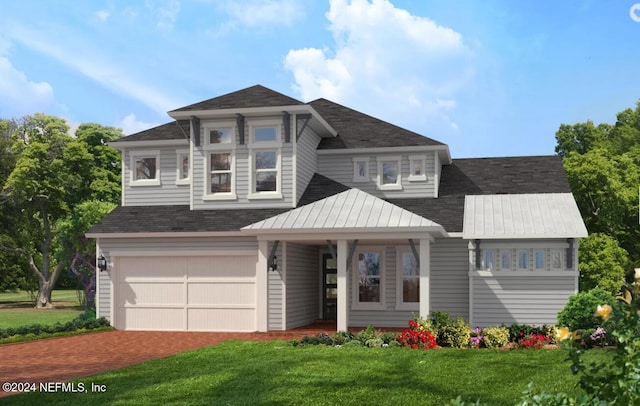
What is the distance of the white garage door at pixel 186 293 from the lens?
2106cm

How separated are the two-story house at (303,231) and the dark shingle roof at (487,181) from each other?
122 millimetres

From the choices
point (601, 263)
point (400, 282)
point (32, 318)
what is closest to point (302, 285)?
point (400, 282)

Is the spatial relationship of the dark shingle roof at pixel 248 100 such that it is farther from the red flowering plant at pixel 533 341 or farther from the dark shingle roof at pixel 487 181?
the red flowering plant at pixel 533 341

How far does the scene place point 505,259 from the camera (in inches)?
827

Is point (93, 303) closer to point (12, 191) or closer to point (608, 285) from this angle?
point (12, 191)

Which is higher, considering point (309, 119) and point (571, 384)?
point (309, 119)

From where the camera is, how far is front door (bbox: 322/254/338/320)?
24359mm

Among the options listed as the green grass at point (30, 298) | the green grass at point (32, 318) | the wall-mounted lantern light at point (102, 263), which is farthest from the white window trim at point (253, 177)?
the green grass at point (30, 298)

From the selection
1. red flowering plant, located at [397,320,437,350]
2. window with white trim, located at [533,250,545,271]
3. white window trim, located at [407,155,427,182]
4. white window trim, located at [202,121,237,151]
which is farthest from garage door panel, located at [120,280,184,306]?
window with white trim, located at [533,250,545,271]

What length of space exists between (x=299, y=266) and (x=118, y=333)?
17.8ft

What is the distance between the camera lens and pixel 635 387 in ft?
18.1

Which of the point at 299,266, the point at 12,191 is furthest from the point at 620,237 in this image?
the point at 12,191

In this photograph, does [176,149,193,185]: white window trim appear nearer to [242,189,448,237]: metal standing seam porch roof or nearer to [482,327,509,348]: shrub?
[242,189,448,237]: metal standing seam porch roof

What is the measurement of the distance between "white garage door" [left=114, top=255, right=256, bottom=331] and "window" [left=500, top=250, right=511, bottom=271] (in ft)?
22.5
